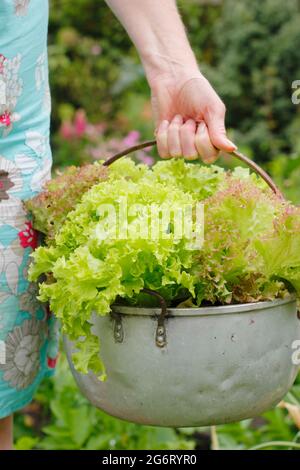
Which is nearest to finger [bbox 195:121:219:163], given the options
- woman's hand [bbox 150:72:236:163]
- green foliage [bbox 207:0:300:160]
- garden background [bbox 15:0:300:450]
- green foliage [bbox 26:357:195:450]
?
woman's hand [bbox 150:72:236:163]

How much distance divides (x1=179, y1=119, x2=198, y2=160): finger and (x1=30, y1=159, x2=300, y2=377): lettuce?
4.0 inches

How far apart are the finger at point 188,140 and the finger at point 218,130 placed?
0.13 feet

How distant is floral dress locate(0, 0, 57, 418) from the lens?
1718mm

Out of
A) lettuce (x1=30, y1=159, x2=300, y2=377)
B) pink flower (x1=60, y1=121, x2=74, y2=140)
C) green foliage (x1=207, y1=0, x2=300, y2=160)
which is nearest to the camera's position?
lettuce (x1=30, y1=159, x2=300, y2=377)

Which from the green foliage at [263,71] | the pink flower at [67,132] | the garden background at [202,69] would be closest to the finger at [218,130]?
the garden background at [202,69]

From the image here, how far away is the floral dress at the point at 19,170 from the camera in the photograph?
172cm

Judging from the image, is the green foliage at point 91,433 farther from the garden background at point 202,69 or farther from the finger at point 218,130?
the garden background at point 202,69

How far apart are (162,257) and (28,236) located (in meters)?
0.48

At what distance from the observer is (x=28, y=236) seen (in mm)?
1788

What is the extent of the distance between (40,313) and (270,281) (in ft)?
2.01

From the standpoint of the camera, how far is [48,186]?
1740 mm

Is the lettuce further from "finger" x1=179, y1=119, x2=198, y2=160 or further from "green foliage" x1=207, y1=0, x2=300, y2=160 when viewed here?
"green foliage" x1=207, y1=0, x2=300, y2=160

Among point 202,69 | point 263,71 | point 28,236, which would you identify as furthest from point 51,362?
point 263,71
